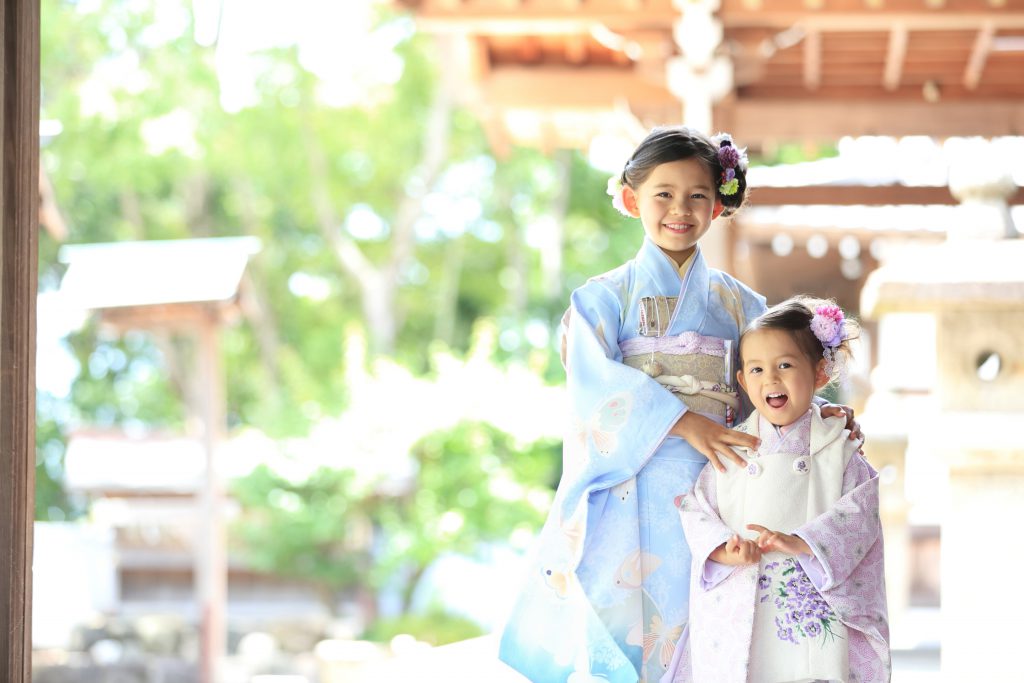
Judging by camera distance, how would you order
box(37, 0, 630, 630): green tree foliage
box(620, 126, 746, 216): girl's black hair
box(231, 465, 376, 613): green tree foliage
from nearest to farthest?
box(620, 126, 746, 216): girl's black hair < box(231, 465, 376, 613): green tree foliage < box(37, 0, 630, 630): green tree foliage

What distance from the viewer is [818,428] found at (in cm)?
242

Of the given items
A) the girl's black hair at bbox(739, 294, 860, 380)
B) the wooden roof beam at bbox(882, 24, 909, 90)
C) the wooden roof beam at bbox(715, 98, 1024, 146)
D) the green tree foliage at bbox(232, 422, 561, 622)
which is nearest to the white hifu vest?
the girl's black hair at bbox(739, 294, 860, 380)

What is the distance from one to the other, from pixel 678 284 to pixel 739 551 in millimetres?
572

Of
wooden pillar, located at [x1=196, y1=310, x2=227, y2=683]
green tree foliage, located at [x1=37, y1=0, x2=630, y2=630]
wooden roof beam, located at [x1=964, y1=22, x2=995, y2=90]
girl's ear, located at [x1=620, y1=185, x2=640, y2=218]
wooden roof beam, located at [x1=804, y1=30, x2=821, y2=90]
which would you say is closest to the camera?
girl's ear, located at [x1=620, y1=185, x2=640, y2=218]

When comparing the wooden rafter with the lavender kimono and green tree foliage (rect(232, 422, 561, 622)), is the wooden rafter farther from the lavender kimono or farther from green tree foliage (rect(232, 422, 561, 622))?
green tree foliage (rect(232, 422, 561, 622))

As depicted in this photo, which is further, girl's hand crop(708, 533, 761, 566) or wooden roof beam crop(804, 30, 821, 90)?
wooden roof beam crop(804, 30, 821, 90)

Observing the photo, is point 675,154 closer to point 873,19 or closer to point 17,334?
point 17,334

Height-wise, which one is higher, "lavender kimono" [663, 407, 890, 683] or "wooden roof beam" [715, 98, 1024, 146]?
"wooden roof beam" [715, 98, 1024, 146]

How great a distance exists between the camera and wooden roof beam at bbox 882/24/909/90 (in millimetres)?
5641

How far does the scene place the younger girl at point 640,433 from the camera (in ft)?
8.19

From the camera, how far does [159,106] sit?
15.0 m

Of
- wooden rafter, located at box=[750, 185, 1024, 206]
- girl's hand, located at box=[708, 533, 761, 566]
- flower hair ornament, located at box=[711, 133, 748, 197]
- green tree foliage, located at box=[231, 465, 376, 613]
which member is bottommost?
green tree foliage, located at box=[231, 465, 376, 613]

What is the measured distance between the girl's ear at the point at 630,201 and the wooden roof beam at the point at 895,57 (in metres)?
3.00

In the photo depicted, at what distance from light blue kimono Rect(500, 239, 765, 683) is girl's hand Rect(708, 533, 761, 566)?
157 millimetres
